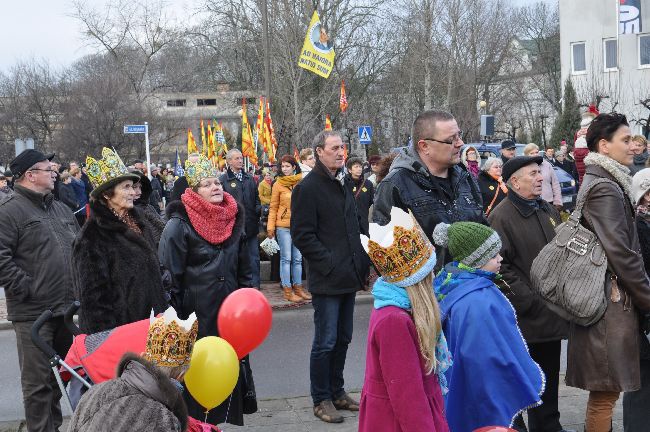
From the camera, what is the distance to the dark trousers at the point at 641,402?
4988mm

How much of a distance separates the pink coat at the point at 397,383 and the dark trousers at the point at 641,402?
6.61 feet

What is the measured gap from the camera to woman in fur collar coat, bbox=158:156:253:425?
548cm

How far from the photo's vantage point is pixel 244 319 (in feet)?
13.3

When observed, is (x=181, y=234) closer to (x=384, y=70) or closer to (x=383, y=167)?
(x=383, y=167)

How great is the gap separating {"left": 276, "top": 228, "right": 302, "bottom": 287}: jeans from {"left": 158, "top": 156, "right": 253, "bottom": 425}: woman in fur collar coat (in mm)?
5445

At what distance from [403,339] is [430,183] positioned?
1390 millimetres

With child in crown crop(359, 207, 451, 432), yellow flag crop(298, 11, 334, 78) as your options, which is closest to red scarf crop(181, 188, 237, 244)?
child in crown crop(359, 207, 451, 432)

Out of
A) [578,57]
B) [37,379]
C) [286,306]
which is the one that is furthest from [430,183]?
[578,57]

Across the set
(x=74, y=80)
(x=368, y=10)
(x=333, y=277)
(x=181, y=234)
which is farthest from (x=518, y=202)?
(x=74, y=80)

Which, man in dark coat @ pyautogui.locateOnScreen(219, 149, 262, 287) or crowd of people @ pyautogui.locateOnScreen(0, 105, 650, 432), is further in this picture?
man in dark coat @ pyautogui.locateOnScreen(219, 149, 262, 287)

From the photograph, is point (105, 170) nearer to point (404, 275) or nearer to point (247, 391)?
point (247, 391)

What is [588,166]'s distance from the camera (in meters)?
5.00

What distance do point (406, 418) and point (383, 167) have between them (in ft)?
20.3

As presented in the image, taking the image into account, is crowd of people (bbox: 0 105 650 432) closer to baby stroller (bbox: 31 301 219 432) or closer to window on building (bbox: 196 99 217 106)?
baby stroller (bbox: 31 301 219 432)
